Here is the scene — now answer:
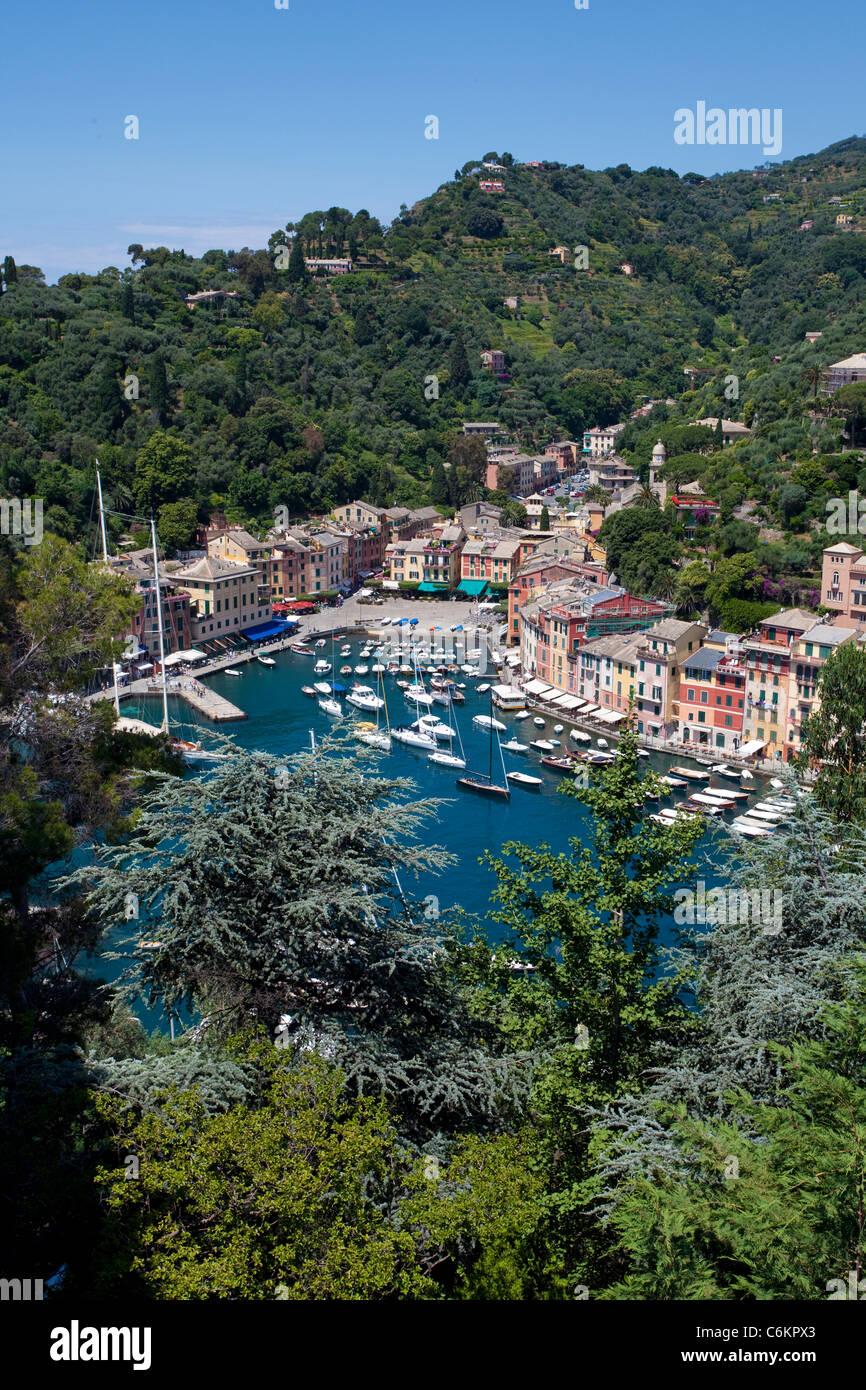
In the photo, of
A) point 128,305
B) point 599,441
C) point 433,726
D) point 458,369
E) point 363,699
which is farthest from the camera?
point 599,441

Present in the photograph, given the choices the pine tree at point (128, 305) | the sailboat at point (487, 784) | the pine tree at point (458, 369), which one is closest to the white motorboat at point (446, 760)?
the sailboat at point (487, 784)

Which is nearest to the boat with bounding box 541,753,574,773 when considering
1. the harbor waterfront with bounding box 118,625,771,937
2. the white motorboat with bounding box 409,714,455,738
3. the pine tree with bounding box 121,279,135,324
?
the harbor waterfront with bounding box 118,625,771,937

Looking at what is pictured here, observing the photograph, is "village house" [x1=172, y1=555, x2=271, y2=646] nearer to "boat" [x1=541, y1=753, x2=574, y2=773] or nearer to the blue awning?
the blue awning

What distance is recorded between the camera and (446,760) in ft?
75.0

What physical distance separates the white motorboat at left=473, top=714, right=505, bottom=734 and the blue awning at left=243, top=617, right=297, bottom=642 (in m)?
9.90

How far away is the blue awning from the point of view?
3362 cm

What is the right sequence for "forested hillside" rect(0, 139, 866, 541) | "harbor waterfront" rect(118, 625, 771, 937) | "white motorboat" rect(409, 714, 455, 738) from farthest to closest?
"forested hillside" rect(0, 139, 866, 541) → "white motorboat" rect(409, 714, 455, 738) → "harbor waterfront" rect(118, 625, 771, 937)

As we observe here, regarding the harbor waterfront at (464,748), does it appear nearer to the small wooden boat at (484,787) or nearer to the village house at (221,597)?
the small wooden boat at (484,787)

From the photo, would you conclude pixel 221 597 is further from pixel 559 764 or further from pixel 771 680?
pixel 771 680

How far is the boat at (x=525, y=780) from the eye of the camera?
21.8 meters

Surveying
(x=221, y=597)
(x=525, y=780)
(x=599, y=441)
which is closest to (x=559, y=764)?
(x=525, y=780)

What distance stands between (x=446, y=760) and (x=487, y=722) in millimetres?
2783

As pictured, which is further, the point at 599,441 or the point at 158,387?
the point at 599,441

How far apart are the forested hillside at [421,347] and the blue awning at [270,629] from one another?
5565 millimetres
